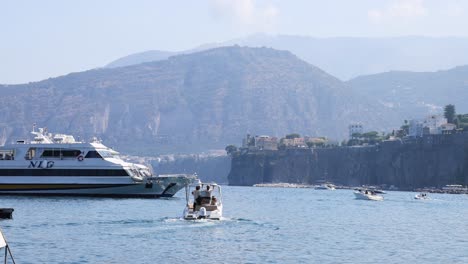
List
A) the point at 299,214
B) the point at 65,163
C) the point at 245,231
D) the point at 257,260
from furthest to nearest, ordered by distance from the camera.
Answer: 1. the point at 65,163
2. the point at 299,214
3. the point at 245,231
4. the point at 257,260

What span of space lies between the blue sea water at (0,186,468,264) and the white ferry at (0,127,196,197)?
10852mm

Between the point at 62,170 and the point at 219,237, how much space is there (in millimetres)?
43095

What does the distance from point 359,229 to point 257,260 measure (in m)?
22.4

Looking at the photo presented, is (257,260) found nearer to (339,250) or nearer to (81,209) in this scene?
(339,250)

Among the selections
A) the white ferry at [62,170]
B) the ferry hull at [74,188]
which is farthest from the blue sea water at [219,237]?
the white ferry at [62,170]

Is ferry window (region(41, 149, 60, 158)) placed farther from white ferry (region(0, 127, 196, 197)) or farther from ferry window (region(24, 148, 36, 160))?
ferry window (region(24, 148, 36, 160))

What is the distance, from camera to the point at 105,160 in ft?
325

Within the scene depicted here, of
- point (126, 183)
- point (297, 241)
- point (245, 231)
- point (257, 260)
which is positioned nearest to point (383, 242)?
point (297, 241)

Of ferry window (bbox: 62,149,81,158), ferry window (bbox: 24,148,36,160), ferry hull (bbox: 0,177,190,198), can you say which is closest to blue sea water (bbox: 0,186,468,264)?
ferry hull (bbox: 0,177,190,198)

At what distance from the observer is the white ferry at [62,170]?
97.9 meters

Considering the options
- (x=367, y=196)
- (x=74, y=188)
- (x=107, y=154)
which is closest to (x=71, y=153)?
(x=74, y=188)

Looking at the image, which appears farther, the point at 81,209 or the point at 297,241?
Result: the point at 81,209

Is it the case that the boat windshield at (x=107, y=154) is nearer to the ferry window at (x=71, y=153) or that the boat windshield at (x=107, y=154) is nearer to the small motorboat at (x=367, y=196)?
the ferry window at (x=71, y=153)

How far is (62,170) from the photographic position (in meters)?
98.0
